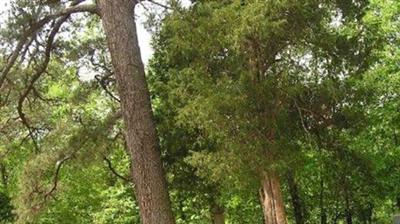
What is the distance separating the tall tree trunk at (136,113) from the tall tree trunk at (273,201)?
135 inches

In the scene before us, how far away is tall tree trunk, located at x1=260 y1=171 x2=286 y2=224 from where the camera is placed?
10.4 m

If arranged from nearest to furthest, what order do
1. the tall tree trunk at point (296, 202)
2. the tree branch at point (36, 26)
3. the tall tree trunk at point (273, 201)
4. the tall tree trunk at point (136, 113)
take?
1. the tall tree trunk at point (136, 113)
2. the tree branch at point (36, 26)
3. the tall tree trunk at point (273, 201)
4. the tall tree trunk at point (296, 202)

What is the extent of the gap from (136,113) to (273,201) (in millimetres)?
4017

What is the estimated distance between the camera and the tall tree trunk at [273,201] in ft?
34.3

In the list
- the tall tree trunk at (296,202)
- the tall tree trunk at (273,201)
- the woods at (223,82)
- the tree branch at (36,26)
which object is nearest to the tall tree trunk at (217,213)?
the tall tree trunk at (296,202)

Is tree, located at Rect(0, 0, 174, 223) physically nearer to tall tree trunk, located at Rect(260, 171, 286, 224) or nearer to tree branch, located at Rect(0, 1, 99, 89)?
tree branch, located at Rect(0, 1, 99, 89)

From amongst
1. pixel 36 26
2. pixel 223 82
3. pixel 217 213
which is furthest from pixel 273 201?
pixel 217 213

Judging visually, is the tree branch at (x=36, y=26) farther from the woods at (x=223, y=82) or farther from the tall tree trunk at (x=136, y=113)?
the tall tree trunk at (x=136, y=113)

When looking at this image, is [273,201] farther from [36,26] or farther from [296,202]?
[296,202]

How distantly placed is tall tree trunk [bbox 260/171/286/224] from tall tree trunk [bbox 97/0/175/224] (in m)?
3.42

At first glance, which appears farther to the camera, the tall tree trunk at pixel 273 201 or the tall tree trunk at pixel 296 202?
the tall tree trunk at pixel 296 202

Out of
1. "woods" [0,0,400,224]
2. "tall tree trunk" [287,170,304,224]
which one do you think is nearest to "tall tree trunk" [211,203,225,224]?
"tall tree trunk" [287,170,304,224]

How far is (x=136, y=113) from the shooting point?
7715 mm

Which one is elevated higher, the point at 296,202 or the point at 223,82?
the point at 296,202
